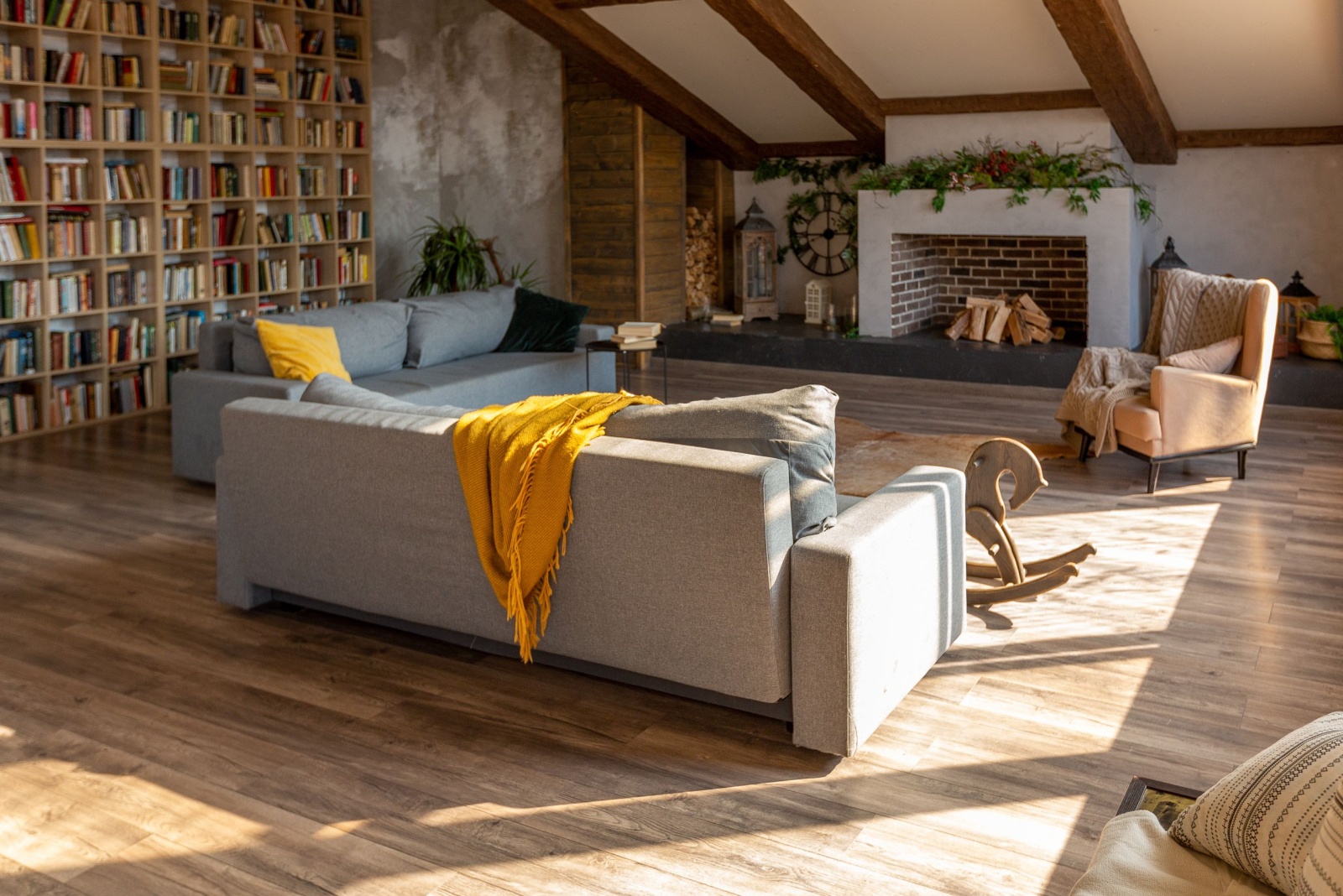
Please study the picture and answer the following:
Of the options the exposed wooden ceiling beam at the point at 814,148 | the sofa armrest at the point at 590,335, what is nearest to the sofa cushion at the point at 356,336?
the sofa armrest at the point at 590,335

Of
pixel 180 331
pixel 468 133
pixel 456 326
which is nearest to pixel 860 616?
pixel 456 326

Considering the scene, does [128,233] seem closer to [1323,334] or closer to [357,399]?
[357,399]

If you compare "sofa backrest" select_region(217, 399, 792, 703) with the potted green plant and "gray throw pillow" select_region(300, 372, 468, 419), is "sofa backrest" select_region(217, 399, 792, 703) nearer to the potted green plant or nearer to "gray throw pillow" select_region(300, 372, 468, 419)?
"gray throw pillow" select_region(300, 372, 468, 419)

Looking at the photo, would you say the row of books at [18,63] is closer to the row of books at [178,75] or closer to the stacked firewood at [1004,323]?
the row of books at [178,75]

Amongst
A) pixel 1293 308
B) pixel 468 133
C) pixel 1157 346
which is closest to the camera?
pixel 1157 346

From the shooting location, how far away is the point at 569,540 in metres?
3.25

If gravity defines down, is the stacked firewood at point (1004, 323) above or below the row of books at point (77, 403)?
above

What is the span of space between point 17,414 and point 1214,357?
238 inches

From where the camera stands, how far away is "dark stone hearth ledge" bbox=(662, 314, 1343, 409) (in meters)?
7.15

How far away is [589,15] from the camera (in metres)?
8.44

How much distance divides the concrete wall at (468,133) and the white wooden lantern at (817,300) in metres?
1.96

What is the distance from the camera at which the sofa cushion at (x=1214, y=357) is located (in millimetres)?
5535

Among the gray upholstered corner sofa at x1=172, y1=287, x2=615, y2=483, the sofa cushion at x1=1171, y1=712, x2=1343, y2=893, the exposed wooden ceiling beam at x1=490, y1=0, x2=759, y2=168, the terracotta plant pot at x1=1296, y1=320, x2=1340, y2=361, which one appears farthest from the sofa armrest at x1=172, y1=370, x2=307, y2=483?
the terracotta plant pot at x1=1296, y1=320, x2=1340, y2=361

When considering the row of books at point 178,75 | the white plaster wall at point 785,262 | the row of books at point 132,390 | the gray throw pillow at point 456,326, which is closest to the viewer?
the gray throw pillow at point 456,326
